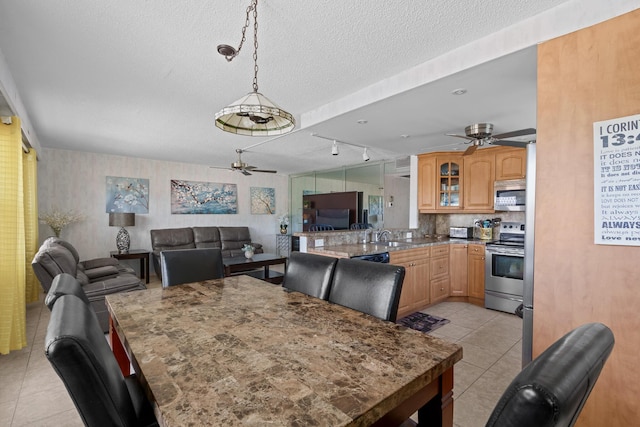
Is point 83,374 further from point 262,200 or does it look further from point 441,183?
point 262,200

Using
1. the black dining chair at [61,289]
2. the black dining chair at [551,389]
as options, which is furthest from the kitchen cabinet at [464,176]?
the black dining chair at [61,289]

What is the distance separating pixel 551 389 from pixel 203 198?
6969 mm

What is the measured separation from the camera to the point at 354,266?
176cm

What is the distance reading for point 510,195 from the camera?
4.14 metres

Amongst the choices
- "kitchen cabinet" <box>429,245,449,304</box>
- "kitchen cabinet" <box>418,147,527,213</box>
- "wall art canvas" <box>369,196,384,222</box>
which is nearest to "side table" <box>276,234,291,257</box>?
"wall art canvas" <box>369,196,384,222</box>

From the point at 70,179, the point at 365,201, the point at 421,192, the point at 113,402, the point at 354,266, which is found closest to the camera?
the point at 113,402

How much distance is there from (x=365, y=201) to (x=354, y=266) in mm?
4519

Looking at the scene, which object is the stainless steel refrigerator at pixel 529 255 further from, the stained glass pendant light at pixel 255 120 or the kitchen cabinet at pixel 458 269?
the kitchen cabinet at pixel 458 269

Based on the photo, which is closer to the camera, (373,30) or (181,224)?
(373,30)

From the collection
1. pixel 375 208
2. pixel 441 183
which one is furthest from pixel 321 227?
pixel 441 183

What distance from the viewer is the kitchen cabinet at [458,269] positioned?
167 inches

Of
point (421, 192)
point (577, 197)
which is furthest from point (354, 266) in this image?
point (421, 192)

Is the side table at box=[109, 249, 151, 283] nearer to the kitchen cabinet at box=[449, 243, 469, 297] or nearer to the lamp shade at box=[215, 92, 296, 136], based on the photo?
the lamp shade at box=[215, 92, 296, 136]

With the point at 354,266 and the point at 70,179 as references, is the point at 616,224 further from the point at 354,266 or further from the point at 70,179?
the point at 70,179
